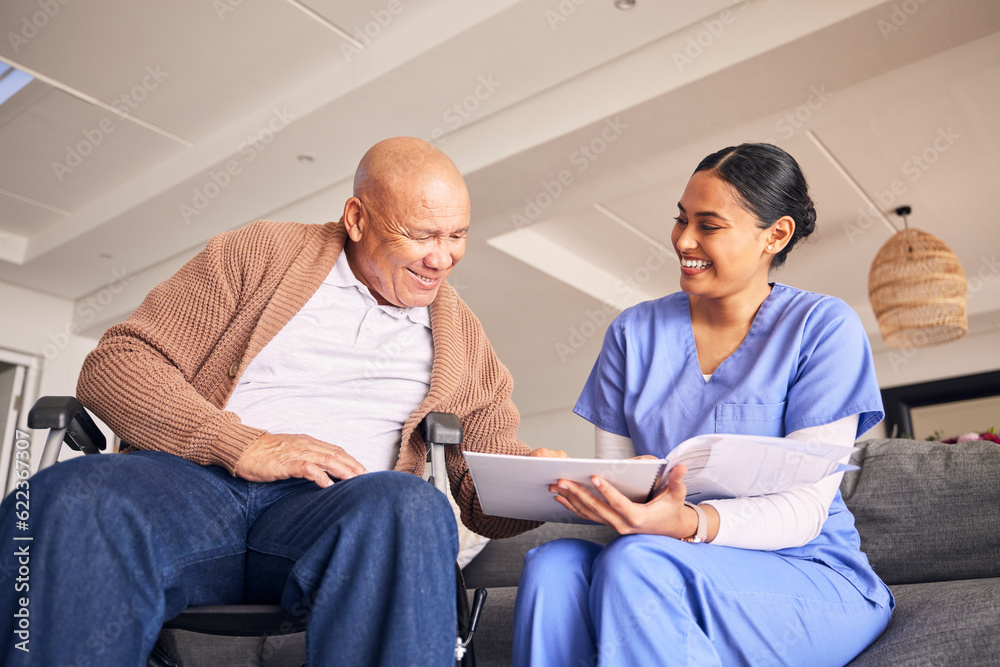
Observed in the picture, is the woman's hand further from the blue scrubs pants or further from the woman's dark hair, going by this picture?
the woman's dark hair

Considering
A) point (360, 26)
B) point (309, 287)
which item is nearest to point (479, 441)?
point (309, 287)

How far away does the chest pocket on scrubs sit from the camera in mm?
1313

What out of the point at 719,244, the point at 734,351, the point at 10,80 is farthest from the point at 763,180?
the point at 10,80

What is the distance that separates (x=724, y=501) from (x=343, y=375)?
678 millimetres

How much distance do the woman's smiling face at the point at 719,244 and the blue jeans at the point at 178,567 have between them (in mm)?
682

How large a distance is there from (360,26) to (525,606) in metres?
2.85

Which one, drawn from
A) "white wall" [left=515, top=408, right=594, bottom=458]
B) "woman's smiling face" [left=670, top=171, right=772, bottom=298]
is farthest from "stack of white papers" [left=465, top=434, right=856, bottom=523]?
"white wall" [left=515, top=408, right=594, bottom=458]

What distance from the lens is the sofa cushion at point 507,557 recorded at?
7.34 feet

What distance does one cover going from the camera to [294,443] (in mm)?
1172

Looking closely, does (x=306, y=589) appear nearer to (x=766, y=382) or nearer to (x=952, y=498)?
(x=766, y=382)

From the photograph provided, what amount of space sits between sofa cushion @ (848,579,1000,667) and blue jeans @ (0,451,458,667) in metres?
0.64

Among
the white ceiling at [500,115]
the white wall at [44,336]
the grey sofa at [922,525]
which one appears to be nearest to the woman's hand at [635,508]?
the grey sofa at [922,525]

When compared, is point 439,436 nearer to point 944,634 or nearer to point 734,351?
→ point 734,351

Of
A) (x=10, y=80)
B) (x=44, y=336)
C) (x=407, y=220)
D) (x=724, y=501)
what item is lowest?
(x=724, y=501)
